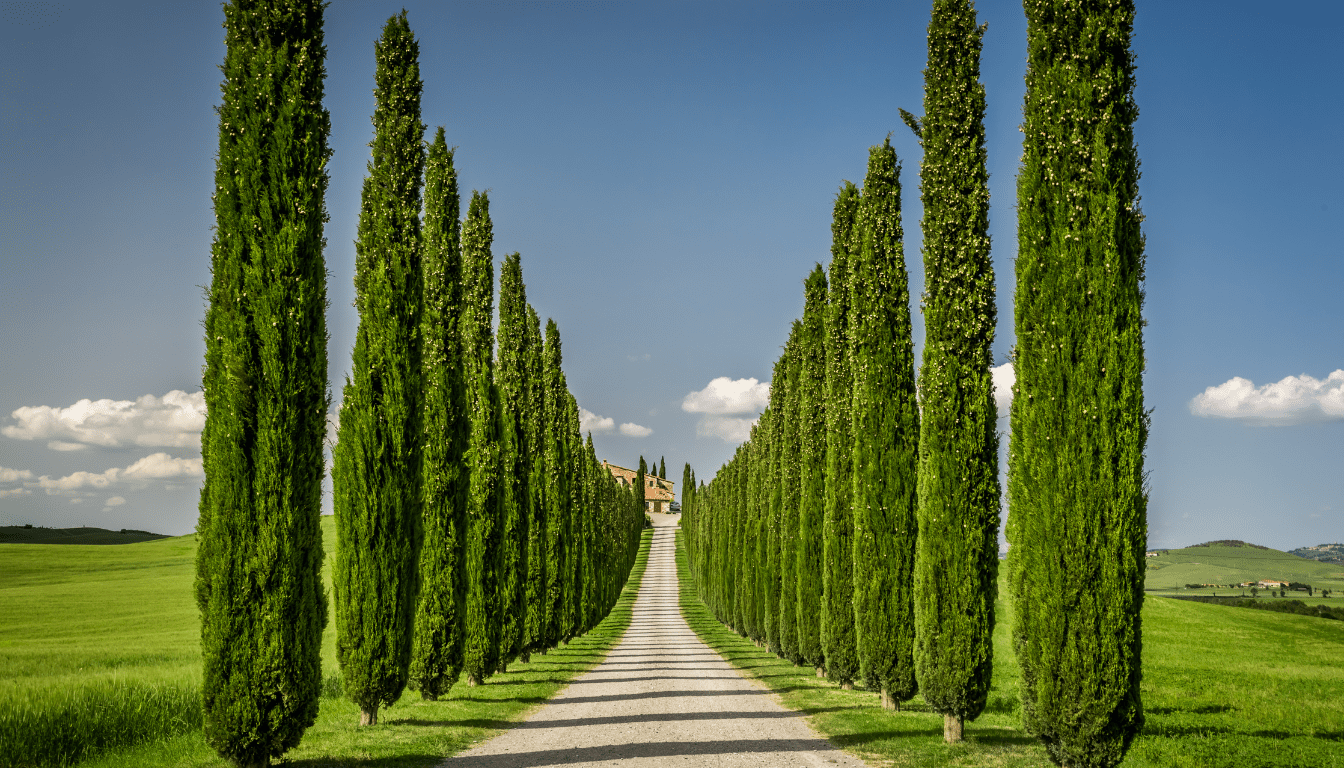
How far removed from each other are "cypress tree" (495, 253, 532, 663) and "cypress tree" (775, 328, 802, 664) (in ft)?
25.7

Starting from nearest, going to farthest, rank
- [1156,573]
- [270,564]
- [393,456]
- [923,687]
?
[270,564], [923,687], [393,456], [1156,573]

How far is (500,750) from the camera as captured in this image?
387 inches

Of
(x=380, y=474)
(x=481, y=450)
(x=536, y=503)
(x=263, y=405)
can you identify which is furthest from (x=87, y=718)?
(x=536, y=503)

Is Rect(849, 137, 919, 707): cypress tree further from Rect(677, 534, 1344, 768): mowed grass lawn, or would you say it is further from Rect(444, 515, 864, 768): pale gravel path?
Rect(444, 515, 864, 768): pale gravel path

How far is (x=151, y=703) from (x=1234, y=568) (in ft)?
292

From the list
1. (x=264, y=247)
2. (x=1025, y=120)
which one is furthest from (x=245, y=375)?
(x=1025, y=120)

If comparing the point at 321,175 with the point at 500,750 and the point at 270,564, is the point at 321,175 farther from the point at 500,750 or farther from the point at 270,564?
the point at 500,750

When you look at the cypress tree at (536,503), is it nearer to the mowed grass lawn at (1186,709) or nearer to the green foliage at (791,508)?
the mowed grass lawn at (1186,709)

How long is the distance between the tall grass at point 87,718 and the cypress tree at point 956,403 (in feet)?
35.9

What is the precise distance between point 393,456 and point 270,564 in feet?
12.8

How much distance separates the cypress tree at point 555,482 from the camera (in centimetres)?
2673

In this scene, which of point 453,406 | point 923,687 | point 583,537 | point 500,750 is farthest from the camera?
point 583,537

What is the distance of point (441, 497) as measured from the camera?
1503 centimetres

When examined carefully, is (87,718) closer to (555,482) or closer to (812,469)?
(812,469)
